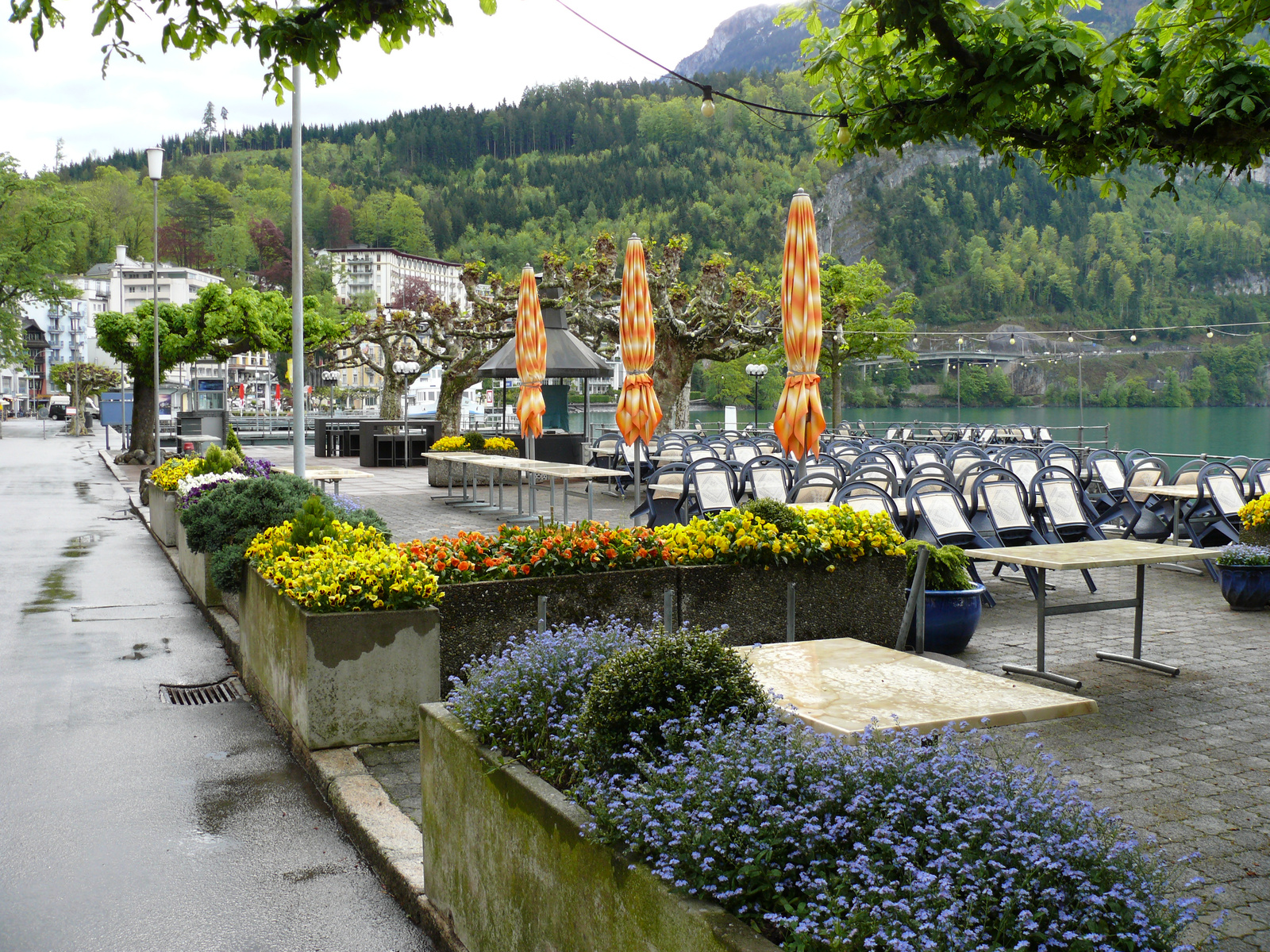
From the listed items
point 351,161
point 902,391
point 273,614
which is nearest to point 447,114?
point 351,161

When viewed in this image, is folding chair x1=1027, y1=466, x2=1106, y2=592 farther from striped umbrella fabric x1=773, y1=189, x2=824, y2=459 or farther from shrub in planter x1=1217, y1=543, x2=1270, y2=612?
striped umbrella fabric x1=773, y1=189, x2=824, y2=459

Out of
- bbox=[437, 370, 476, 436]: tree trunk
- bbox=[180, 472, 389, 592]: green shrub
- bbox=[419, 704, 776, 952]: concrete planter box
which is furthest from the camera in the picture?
bbox=[437, 370, 476, 436]: tree trunk

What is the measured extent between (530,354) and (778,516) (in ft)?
34.4

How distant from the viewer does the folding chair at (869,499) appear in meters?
9.14

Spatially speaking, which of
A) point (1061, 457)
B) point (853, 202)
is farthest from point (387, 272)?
point (1061, 457)

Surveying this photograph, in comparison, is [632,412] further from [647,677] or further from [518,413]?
[647,677]

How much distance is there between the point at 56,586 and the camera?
11.7m

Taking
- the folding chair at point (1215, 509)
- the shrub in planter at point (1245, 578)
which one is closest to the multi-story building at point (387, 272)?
the folding chair at point (1215, 509)

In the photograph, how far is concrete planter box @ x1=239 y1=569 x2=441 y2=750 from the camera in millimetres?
5168

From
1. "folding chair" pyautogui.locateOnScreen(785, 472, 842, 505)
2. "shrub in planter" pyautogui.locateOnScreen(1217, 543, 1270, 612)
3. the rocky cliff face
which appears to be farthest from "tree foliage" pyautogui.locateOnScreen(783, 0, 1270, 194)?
the rocky cliff face

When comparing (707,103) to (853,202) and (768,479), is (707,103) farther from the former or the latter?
(853,202)

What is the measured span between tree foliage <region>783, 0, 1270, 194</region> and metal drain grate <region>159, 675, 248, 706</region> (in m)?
4.94

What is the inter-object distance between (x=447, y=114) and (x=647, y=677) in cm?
15497

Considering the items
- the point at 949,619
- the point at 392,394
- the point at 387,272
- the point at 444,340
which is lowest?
the point at 949,619
